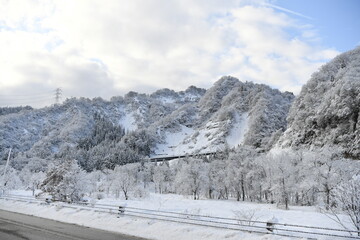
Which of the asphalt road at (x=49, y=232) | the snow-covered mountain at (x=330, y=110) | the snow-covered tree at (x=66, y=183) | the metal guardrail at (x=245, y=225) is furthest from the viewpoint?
the snow-covered mountain at (x=330, y=110)

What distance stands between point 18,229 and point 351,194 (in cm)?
2181

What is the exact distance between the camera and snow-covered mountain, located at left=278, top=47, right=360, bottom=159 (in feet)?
389

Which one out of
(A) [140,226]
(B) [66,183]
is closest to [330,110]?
(B) [66,183]

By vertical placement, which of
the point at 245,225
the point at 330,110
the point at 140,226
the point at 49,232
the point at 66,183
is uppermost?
the point at 330,110

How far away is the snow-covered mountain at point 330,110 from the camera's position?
389 feet

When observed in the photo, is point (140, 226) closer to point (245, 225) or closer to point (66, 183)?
point (245, 225)

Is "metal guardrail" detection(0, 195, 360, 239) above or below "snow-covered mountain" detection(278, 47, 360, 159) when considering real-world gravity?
below

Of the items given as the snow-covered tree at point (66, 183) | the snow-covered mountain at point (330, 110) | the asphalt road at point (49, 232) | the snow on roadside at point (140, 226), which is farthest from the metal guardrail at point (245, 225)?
the snow-covered mountain at point (330, 110)

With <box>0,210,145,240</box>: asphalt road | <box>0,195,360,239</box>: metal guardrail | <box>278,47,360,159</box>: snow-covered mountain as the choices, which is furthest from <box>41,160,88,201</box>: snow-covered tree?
<box>278,47,360,159</box>: snow-covered mountain

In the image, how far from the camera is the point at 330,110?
428 feet

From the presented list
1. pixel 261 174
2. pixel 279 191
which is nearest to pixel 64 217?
pixel 279 191

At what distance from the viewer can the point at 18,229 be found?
18844mm

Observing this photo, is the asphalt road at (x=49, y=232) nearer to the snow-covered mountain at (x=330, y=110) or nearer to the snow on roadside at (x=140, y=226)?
the snow on roadside at (x=140, y=226)

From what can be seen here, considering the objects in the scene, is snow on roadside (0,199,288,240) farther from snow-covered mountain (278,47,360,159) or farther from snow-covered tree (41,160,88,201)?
snow-covered mountain (278,47,360,159)
